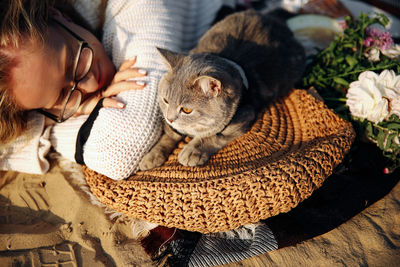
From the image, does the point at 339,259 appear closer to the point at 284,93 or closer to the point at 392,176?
the point at 392,176

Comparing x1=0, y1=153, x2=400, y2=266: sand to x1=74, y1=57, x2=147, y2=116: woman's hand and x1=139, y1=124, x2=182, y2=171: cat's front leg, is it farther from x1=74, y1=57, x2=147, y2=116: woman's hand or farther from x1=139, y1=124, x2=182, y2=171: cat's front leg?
x1=74, y1=57, x2=147, y2=116: woman's hand

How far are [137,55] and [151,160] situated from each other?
52 centimetres

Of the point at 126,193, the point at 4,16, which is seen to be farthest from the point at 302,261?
the point at 4,16

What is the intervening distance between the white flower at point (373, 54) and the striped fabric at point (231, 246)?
3.06 feet

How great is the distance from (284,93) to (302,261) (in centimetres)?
77

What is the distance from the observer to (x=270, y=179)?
2.96 ft

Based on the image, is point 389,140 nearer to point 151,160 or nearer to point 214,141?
point 214,141

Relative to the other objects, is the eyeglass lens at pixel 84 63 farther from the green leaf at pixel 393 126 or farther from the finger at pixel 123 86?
the green leaf at pixel 393 126

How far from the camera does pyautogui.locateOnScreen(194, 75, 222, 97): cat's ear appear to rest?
874 millimetres

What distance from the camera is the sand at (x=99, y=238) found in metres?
0.99

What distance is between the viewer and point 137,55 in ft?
3.99

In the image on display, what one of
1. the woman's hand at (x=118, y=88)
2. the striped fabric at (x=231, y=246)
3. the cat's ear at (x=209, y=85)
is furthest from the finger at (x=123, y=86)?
the striped fabric at (x=231, y=246)

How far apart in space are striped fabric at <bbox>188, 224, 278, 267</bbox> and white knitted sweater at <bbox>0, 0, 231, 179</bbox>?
42cm

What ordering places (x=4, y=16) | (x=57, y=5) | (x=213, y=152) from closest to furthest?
(x=4, y=16)
(x=213, y=152)
(x=57, y=5)
